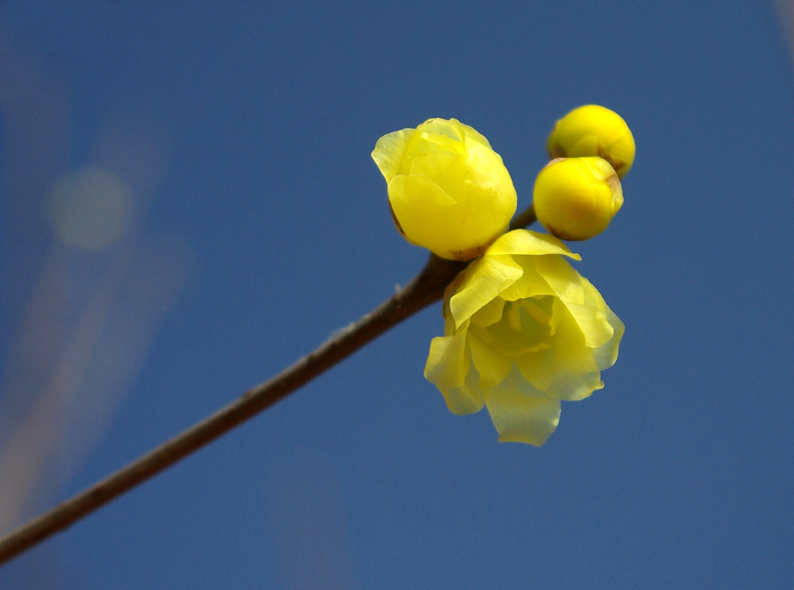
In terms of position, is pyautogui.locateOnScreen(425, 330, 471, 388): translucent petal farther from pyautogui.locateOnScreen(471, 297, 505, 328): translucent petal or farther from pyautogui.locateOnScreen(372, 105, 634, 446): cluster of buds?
pyautogui.locateOnScreen(471, 297, 505, 328): translucent petal

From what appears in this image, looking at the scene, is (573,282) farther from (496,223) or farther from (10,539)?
(10,539)

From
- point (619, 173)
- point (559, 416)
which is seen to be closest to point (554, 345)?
point (559, 416)

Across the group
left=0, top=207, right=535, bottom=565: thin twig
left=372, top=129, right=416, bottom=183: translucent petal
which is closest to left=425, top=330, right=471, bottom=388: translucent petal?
left=0, top=207, right=535, bottom=565: thin twig

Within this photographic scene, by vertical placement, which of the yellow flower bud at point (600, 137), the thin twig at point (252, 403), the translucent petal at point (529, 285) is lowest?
the thin twig at point (252, 403)

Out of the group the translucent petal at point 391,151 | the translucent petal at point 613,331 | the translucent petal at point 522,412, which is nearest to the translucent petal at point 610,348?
the translucent petal at point 613,331

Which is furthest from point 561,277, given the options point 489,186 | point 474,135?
point 474,135

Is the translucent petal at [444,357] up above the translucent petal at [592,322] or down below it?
below

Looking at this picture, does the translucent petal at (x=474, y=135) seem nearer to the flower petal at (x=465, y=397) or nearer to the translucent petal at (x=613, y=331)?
the translucent petal at (x=613, y=331)
